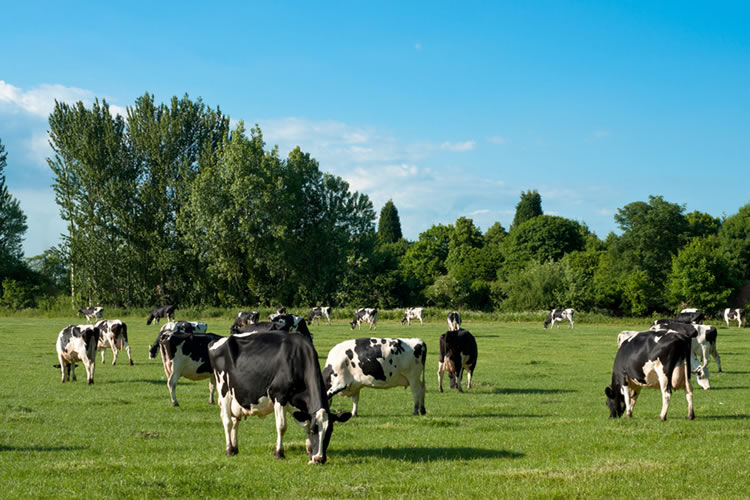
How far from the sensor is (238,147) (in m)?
74.0

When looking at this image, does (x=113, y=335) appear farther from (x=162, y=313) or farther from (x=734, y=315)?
(x=734, y=315)

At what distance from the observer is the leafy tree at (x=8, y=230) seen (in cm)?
8444

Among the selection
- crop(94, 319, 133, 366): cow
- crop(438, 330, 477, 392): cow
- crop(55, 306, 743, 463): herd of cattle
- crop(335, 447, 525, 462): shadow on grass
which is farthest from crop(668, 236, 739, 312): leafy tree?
crop(335, 447, 525, 462): shadow on grass

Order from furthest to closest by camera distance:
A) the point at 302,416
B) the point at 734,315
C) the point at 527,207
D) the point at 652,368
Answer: the point at 527,207
the point at 734,315
the point at 652,368
the point at 302,416

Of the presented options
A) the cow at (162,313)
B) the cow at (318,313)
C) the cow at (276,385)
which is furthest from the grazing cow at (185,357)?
the cow at (162,313)

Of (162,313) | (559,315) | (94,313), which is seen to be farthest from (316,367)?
(94,313)

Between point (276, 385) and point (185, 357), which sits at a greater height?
point (276, 385)

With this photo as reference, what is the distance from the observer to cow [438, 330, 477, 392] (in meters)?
20.1

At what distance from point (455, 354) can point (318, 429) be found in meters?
11.0

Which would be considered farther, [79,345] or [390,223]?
[390,223]

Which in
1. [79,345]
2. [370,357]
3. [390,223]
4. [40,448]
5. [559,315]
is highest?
[390,223]

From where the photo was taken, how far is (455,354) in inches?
800

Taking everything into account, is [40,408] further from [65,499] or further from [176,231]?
[176,231]

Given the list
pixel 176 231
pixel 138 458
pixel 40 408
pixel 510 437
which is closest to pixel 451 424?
pixel 510 437
